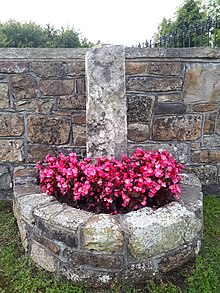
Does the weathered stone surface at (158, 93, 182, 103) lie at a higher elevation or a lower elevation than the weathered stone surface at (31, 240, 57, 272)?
higher

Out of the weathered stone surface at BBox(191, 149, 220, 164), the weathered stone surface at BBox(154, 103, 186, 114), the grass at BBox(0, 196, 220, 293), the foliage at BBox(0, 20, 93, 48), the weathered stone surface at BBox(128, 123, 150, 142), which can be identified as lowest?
the grass at BBox(0, 196, 220, 293)

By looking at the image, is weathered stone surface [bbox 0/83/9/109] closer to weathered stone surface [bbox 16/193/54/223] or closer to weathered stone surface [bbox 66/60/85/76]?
weathered stone surface [bbox 66/60/85/76]

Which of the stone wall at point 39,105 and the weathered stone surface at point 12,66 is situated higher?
the weathered stone surface at point 12,66

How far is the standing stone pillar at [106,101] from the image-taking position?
236 centimetres

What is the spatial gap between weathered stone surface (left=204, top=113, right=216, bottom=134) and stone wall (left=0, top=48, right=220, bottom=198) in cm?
1

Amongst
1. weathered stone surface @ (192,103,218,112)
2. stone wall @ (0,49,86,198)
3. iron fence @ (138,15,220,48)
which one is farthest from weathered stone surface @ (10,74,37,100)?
iron fence @ (138,15,220,48)

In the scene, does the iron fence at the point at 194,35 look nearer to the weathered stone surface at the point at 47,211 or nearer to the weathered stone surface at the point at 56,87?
the weathered stone surface at the point at 56,87

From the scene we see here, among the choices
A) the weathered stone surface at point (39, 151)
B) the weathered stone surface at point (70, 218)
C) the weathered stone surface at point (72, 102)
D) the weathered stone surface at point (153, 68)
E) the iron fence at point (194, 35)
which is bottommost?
the weathered stone surface at point (70, 218)

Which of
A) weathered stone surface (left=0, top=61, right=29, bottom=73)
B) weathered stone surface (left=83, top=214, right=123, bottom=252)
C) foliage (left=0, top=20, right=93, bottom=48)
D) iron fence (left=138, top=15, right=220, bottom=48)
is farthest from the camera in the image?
foliage (left=0, top=20, right=93, bottom=48)

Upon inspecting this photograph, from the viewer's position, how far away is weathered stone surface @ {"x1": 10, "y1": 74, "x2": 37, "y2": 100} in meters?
2.91

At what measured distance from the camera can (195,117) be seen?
304 centimetres

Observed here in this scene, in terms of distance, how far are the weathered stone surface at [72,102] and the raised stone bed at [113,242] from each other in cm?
123

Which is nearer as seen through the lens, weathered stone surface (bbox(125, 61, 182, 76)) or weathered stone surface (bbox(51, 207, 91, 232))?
weathered stone surface (bbox(51, 207, 91, 232))

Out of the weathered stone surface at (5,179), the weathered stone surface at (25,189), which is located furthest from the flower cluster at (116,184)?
the weathered stone surface at (5,179)
